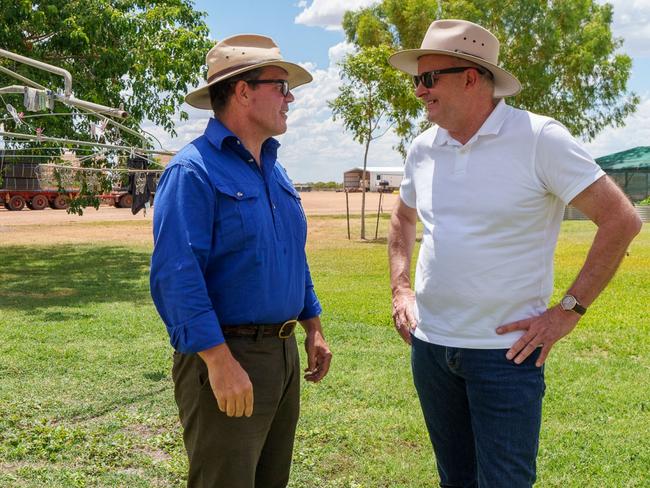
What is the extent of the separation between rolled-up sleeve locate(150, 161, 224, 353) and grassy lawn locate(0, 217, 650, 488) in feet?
6.32

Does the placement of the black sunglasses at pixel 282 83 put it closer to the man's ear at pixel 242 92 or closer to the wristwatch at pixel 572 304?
the man's ear at pixel 242 92

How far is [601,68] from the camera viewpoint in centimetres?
3148

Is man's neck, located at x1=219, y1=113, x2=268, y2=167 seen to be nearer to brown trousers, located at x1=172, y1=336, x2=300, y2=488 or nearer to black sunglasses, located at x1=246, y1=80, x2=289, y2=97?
black sunglasses, located at x1=246, y1=80, x2=289, y2=97

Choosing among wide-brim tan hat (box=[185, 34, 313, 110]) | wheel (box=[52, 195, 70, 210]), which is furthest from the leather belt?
wheel (box=[52, 195, 70, 210])

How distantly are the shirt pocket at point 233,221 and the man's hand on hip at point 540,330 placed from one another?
896 millimetres

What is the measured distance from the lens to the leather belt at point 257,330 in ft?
8.07

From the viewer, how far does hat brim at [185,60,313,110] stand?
2.55 metres

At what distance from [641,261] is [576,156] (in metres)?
13.4

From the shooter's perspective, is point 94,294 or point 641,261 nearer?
point 94,294

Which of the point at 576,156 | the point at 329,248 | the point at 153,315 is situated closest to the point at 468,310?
the point at 576,156

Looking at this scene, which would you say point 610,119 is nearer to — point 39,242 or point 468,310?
point 39,242

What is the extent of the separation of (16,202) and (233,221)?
113ft

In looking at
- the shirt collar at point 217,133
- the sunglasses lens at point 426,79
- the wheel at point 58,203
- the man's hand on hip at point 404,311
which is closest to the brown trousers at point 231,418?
the man's hand on hip at point 404,311

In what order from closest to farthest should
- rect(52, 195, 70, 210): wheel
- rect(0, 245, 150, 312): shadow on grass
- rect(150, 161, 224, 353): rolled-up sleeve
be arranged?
rect(150, 161, 224, 353): rolled-up sleeve, rect(0, 245, 150, 312): shadow on grass, rect(52, 195, 70, 210): wheel
